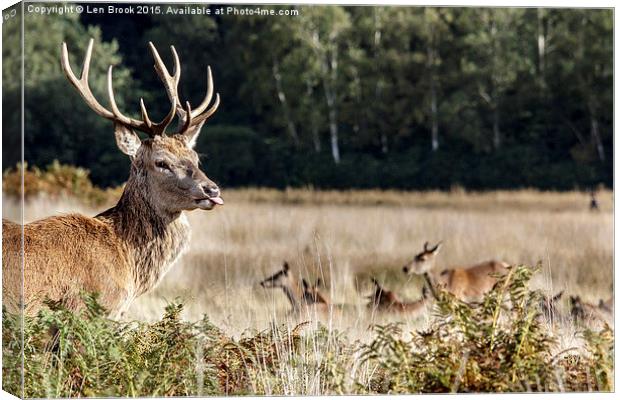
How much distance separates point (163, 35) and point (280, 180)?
1912mm

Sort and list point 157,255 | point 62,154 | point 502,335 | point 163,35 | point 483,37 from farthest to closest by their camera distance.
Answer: point 483,37
point 62,154
point 163,35
point 157,255
point 502,335

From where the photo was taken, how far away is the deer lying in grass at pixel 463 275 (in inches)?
508

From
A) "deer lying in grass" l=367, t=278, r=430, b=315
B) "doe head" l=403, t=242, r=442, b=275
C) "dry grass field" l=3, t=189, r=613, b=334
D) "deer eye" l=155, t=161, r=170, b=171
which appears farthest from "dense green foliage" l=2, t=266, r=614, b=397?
"doe head" l=403, t=242, r=442, b=275

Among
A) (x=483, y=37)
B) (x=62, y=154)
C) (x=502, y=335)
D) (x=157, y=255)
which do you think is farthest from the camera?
(x=483, y=37)

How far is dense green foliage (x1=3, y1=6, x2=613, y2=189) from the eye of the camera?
11820mm

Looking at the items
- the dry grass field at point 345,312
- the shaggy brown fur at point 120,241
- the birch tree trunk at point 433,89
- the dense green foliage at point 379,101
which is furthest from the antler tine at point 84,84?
the birch tree trunk at point 433,89

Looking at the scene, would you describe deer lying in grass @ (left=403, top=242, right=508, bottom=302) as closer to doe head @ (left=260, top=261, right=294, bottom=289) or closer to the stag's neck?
doe head @ (left=260, top=261, right=294, bottom=289)

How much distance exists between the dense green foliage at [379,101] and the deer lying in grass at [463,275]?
70cm

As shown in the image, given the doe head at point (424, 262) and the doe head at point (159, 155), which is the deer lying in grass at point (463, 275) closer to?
the doe head at point (424, 262)

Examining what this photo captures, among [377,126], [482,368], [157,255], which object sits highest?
[377,126]

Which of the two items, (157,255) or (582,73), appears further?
(582,73)

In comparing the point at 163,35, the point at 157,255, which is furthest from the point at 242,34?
the point at 157,255

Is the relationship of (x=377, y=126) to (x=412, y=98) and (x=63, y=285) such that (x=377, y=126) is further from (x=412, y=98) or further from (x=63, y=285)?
(x=63, y=285)

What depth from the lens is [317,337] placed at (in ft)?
31.4
